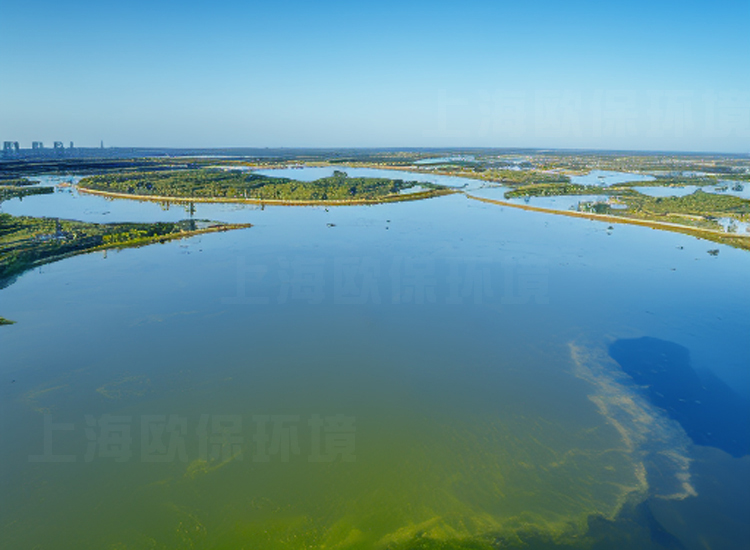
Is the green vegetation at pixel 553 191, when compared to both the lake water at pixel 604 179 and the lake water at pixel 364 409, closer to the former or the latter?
the lake water at pixel 604 179

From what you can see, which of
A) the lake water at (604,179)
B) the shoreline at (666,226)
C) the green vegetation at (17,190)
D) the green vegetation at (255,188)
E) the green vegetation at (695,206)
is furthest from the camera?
the lake water at (604,179)

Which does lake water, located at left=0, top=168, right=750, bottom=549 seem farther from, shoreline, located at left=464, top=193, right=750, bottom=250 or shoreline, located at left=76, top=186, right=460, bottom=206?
shoreline, located at left=76, top=186, right=460, bottom=206

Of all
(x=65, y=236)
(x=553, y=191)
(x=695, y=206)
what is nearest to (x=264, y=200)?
(x=65, y=236)

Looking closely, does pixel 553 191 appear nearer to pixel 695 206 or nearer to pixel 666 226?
pixel 695 206

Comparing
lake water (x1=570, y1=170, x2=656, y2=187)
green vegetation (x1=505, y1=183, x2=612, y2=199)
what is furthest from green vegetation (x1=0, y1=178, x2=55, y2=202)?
lake water (x1=570, y1=170, x2=656, y2=187)

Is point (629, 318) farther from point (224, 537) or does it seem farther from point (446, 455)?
point (224, 537)

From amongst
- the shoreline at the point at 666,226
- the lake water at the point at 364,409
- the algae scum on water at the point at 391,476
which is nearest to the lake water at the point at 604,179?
the shoreline at the point at 666,226

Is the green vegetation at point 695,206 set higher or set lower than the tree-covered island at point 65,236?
higher
